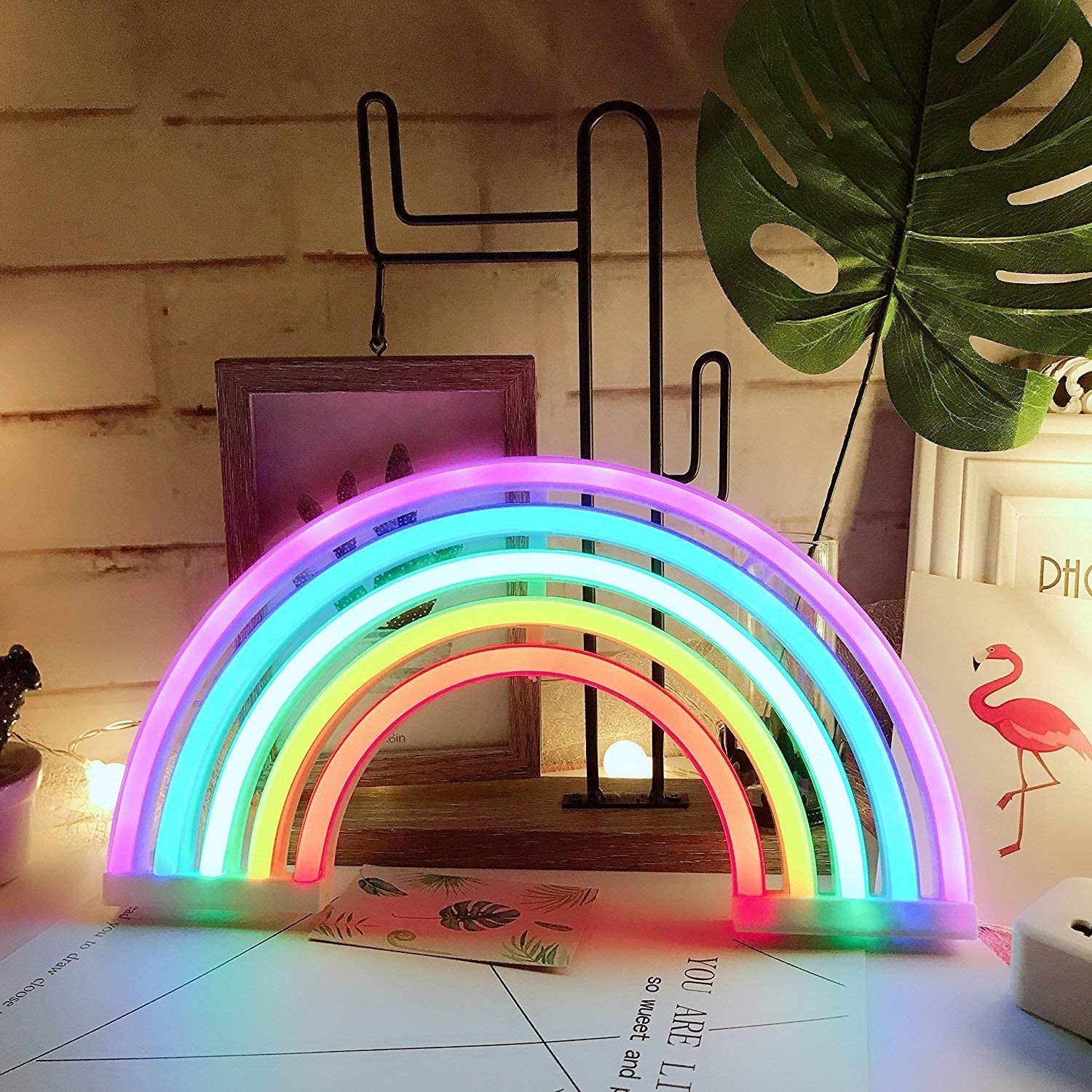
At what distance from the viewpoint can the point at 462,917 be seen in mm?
721

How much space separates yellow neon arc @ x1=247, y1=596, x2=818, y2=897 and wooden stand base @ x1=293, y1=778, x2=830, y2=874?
0.30 feet

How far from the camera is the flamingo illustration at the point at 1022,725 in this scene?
Answer: 2.41 ft

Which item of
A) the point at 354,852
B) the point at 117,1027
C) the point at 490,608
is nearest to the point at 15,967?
the point at 117,1027

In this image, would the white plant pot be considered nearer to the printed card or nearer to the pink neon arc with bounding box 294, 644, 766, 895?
the pink neon arc with bounding box 294, 644, 766, 895

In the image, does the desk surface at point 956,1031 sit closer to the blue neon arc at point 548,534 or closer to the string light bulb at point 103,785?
the blue neon arc at point 548,534

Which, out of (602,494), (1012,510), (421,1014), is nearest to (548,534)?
(602,494)

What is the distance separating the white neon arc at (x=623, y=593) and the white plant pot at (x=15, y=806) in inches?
8.7

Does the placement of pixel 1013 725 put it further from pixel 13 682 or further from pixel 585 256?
pixel 13 682

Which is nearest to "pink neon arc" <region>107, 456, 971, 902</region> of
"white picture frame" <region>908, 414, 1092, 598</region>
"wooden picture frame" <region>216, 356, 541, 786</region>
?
"wooden picture frame" <region>216, 356, 541, 786</region>

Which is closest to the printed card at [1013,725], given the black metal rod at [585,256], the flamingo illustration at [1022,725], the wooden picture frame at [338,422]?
the flamingo illustration at [1022,725]

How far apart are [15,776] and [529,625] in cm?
44

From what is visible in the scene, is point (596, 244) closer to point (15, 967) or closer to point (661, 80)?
point (661, 80)

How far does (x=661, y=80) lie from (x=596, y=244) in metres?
0.15

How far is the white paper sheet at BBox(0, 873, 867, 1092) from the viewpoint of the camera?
556 millimetres
